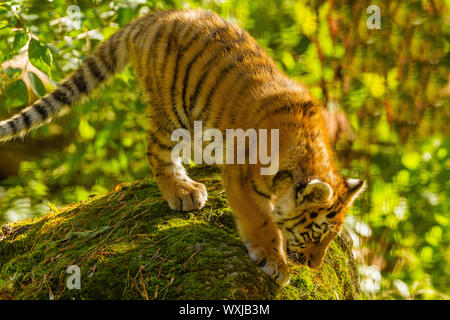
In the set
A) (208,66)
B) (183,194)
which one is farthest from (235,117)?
(183,194)

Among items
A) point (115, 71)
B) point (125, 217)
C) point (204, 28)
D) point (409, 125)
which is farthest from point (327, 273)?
point (409, 125)

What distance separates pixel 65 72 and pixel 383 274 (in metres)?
4.59

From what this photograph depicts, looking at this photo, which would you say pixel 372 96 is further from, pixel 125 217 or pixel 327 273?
pixel 125 217

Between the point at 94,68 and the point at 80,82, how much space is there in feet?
0.69

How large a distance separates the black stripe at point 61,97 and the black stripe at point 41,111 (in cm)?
16

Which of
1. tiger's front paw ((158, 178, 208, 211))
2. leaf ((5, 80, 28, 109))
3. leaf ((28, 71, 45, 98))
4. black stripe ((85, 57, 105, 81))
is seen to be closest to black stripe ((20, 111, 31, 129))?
leaf ((5, 80, 28, 109))

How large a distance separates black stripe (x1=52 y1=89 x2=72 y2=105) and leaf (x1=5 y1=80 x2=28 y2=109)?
0.78 feet

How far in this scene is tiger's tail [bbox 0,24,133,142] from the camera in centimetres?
399

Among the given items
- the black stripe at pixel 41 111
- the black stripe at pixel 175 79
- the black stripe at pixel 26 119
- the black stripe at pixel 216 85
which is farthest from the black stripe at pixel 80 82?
the black stripe at pixel 216 85

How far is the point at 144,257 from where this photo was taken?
320cm

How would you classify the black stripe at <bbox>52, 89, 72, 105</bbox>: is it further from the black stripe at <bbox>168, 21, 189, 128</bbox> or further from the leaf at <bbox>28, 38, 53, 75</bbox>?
the black stripe at <bbox>168, 21, 189, 128</bbox>

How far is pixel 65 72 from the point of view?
587cm

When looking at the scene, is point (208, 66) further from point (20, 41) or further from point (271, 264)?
point (271, 264)
